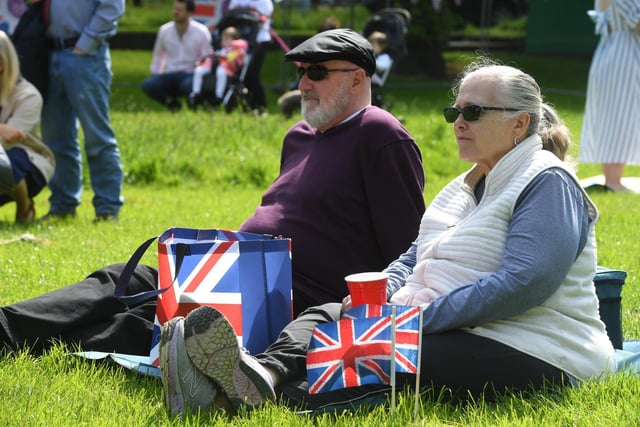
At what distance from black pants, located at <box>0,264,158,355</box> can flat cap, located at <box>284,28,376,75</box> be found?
119cm

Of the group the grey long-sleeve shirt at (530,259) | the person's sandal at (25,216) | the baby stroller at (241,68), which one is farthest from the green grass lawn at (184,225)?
the baby stroller at (241,68)

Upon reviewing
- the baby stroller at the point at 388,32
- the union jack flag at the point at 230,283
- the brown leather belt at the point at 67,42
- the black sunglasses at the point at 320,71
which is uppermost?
the black sunglasses at the point at 320,71

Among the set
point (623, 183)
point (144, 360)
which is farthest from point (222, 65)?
point (144, 360)

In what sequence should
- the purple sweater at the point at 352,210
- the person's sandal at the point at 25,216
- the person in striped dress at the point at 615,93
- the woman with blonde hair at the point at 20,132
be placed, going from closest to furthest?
the purple sweater at the point at 352,210 → the woman with blonde hair at the point at 20,132 → the person's sandal at the point at 25,216 → the person in striped dress at the point at 615,93

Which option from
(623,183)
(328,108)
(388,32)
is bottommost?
(623,183)

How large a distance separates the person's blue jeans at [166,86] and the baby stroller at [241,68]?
671 mm

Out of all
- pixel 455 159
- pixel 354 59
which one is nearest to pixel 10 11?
pixel 455 159

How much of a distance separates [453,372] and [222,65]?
11937 millimetres

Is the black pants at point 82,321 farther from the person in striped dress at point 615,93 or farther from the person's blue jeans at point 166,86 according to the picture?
the person's blue jeans at point 166,86

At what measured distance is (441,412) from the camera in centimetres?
360

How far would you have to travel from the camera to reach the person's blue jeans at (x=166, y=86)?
15.8m

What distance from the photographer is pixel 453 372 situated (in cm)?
365

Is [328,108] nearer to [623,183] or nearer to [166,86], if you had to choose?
[623,183]

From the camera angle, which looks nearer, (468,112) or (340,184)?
(468,112)
